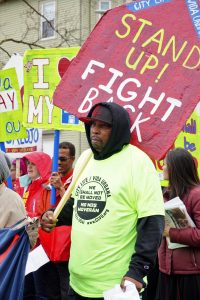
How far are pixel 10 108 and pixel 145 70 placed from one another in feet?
8.86

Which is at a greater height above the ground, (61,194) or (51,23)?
(51,23)

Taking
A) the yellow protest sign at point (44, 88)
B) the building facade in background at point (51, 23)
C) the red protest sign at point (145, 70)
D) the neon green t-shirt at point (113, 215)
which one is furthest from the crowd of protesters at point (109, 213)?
the building facade in background at point (51, 23)

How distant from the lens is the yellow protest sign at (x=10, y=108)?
5723mm

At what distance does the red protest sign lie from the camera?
3270mm

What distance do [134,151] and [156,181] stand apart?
237 mm

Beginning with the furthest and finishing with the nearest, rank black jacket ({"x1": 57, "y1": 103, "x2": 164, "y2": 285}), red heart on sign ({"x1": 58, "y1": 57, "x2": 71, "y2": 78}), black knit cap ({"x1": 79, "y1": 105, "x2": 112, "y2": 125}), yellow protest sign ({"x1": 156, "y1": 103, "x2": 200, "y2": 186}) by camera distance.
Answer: yellow protest sign ({"x1": 156, "y1": 103, "x2": 200, "y2": 186}), red heart on sign ({"x1": 58, "y1": 57, "x2": 71, "y2": 78}), black knit cap ({"x1": 79, "y1": 105, "x2": 112, "y2": 125}), black jacket ({"x1": 57, "y1": 103, "x2": 164, "y2": 285})

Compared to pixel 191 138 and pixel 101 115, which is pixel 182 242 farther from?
pixel 191 138

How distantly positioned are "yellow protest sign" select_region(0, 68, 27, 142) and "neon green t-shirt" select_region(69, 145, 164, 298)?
2778 millimetres

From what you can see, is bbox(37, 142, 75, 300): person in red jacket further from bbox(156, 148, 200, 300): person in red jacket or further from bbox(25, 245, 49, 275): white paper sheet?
bbox(156, 148, 200, 300): person in red jacket

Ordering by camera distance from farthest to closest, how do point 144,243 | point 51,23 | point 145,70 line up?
1. point 51,23
2. point 145,70
3. point 144,243

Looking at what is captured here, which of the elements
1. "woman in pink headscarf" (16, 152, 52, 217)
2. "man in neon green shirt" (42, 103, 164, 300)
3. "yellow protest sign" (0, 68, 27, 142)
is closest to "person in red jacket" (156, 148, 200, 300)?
"man in neon green shirt" (42, 103, 164, 300)


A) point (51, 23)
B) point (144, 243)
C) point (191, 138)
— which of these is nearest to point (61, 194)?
point (144, 243)

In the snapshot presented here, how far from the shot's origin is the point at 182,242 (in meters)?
3.96

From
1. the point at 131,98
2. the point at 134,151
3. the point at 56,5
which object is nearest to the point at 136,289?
the point at 134,151
